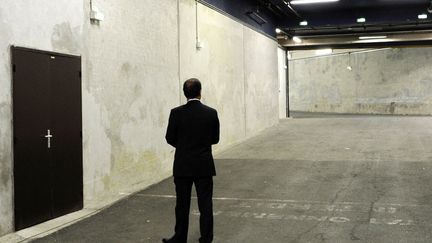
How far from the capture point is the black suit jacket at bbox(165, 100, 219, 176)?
14.5 ft

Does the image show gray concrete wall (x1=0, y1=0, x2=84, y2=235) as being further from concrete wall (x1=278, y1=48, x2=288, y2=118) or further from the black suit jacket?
concrete wall (x1=278, y1=48, x2=288, y2=118)

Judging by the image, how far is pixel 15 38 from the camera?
5.23 meters

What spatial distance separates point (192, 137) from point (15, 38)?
245cm

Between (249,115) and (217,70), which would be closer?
(217,70)

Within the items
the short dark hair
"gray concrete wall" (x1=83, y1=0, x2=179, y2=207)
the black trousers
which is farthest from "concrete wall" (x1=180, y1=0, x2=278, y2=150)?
the black trousers

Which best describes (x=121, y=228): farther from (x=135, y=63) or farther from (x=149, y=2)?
(x=149, y=2)

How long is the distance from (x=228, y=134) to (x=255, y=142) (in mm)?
1262

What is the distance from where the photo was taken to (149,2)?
27.1ft

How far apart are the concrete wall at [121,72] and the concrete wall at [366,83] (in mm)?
15389

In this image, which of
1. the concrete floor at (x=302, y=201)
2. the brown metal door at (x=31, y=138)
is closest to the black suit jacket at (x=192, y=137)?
the concrete floor at (x=302, y=201)

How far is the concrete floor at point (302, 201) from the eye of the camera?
17.2ft

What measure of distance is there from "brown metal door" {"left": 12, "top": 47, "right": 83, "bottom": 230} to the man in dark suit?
1.93 m

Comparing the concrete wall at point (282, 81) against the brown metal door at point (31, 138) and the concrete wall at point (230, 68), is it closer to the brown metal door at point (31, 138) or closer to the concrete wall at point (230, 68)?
the concrete wall at point (230, 68)

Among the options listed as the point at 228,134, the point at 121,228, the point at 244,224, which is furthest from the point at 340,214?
the point at 228,134
